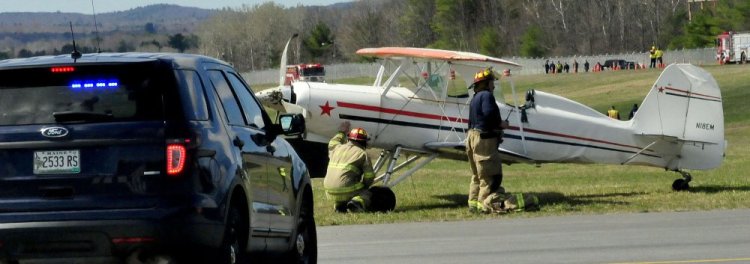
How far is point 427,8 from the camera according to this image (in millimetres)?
160625

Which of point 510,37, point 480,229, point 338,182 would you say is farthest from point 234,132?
point 510,37

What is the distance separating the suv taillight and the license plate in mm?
518

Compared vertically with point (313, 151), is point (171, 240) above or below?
above

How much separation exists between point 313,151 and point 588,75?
73664 millimetres

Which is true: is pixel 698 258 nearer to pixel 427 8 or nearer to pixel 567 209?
pixel 567 209

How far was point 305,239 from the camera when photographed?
10.8 meters

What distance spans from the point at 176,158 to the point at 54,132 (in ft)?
2.35

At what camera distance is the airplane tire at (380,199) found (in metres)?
18.3

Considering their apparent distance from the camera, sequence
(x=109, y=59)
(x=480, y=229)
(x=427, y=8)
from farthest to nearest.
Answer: (x=427, y=8) → (x=480, y=229) → (x=109, y=59)

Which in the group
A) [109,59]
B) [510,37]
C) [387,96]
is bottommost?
[510,37]

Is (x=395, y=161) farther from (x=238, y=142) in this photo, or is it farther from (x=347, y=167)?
(x=238, y=142)

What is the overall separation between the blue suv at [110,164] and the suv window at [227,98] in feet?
1.94

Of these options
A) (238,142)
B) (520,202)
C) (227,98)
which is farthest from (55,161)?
(520,202)

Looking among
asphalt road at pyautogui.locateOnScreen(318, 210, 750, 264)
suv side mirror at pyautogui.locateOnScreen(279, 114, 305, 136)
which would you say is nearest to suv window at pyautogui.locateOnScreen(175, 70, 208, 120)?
suv side mirror at pyautogui.locateOnScreen(279, 114, 305, 136)
